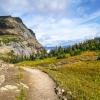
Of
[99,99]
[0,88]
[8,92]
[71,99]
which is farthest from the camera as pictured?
[0,88]

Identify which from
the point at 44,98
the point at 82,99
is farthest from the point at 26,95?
the point at 82,99

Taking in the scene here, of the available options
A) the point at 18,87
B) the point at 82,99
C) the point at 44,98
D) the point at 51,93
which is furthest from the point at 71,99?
the point at 18,87

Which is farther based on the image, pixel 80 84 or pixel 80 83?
pixel 80 83

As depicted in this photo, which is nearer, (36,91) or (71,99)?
(71,99)

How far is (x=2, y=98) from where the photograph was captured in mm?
32906

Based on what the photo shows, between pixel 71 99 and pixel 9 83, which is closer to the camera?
pixel 71 99

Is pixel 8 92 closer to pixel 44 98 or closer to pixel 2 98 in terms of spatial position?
pixel 2 98

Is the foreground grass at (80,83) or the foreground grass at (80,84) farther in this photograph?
the foreground grass at (80,83)

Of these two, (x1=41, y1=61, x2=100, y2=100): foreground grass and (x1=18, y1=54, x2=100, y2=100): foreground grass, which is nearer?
(x1=41, y1=61, x2=100, y2=100): foreground grass

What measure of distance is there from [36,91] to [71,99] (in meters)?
8.84

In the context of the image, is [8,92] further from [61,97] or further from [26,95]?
[61,97]

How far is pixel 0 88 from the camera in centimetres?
3875

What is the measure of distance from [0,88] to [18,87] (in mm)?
2855

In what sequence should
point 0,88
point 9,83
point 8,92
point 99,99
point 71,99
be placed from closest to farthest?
point 71,99 → point 99,99 → point 8,92 → point 0,88 → point 9,83
